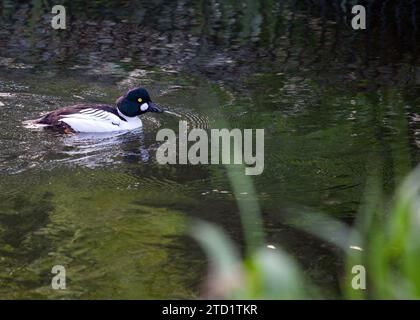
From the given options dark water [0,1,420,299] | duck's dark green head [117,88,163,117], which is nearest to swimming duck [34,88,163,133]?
duck's dark green head [117,88,163,117]

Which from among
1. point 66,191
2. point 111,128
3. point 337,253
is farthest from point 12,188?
point 337,253

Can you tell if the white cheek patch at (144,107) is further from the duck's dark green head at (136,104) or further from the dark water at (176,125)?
the dark water at (176,125)

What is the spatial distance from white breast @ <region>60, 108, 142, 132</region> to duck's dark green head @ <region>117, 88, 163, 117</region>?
0.11 m

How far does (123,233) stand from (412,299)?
13.2 ft

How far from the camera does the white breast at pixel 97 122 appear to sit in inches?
412

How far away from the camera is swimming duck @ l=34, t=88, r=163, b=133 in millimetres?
10469

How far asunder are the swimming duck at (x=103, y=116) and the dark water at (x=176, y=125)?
0.48 ft

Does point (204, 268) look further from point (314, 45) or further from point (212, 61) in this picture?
point (314, 45)

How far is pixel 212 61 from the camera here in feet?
42.8

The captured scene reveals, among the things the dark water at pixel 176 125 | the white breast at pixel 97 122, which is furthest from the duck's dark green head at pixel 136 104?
the dark water at pixel 176 125

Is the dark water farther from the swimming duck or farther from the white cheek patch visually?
the white cheek patch

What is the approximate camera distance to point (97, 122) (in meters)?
10.6

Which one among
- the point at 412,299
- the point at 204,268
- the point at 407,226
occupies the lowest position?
the point at 204,268

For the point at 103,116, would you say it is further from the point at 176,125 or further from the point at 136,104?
the point at 176,125
